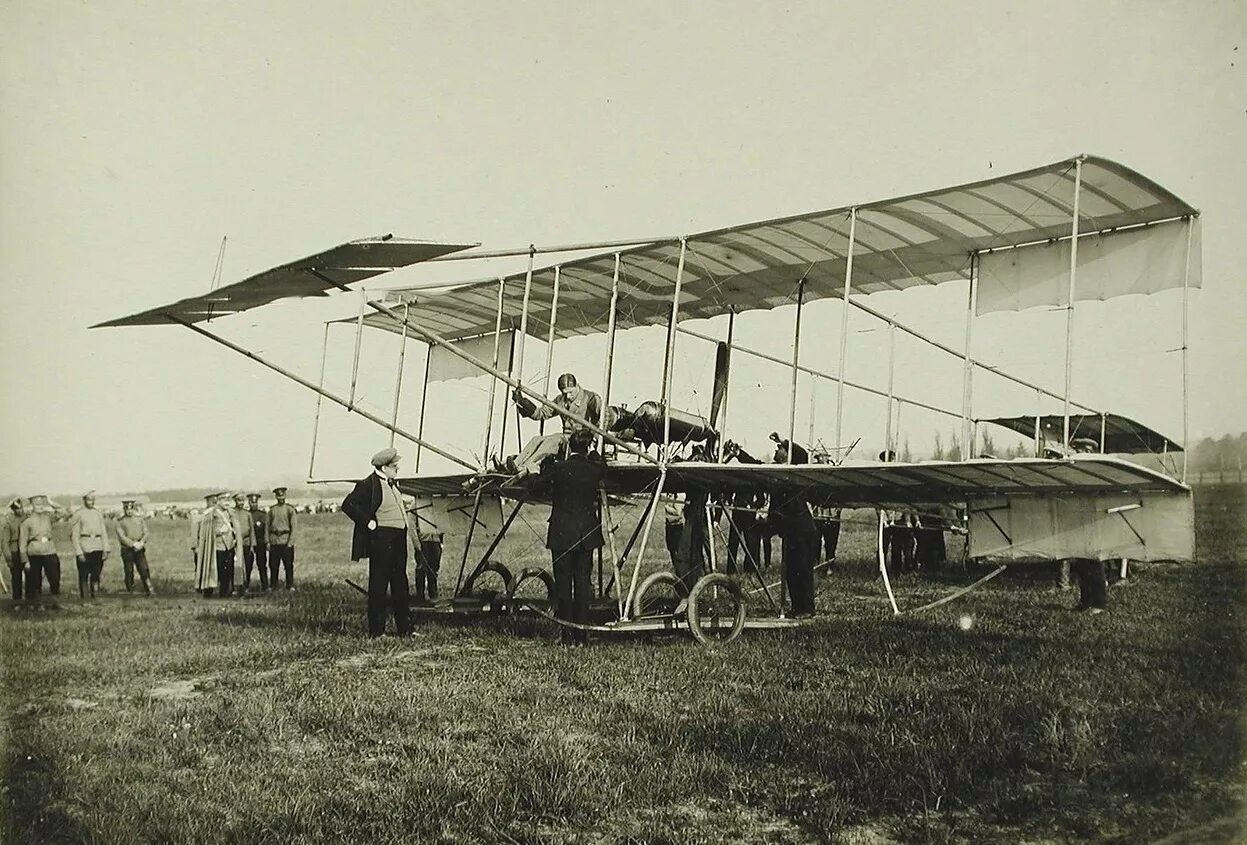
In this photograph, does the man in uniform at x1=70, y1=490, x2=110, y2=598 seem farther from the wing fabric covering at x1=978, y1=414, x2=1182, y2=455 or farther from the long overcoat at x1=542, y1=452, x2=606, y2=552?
the wing fabric covering at x1=978, y1=414, x2=1182, y2=455

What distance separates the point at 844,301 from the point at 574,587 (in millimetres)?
3765

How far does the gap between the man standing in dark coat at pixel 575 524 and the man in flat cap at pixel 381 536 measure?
1.63 metres

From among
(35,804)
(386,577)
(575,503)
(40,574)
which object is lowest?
(35,804)

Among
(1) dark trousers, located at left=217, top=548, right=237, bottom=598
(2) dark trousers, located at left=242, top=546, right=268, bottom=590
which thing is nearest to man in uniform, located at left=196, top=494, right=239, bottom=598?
(1) dark trousers, located at left=217, top=548, right=237, bottom=598

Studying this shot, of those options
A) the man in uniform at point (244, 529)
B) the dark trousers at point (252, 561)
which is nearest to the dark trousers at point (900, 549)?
the dark trousers at point (252, 561)

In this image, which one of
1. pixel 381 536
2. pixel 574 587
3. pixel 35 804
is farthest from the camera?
pixel 381 536

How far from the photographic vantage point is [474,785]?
467 cm

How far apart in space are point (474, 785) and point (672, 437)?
5471 mm

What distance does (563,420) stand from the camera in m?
8.98

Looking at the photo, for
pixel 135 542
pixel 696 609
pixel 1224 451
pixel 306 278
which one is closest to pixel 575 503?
pixel 696 609

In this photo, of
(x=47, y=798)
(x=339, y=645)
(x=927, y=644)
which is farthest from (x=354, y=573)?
(x=47, y=798)

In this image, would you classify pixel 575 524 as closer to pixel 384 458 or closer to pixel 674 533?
pixel 384 458

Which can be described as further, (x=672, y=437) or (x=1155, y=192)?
(x=672, y=437)

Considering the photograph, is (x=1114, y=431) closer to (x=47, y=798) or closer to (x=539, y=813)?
(x=539, y=813)
